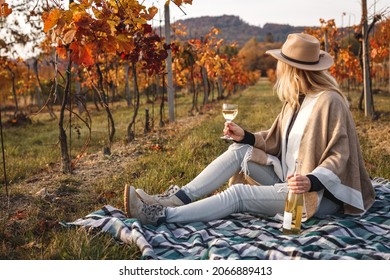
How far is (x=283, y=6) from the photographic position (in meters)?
3.33

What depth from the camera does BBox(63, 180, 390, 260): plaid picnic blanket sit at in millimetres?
2271

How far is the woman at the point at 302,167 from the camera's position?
2.62 meters

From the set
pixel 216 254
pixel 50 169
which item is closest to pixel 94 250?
pixel 216 254

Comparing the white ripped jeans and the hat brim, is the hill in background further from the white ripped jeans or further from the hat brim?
the white ripped jeans

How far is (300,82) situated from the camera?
2.81 meters

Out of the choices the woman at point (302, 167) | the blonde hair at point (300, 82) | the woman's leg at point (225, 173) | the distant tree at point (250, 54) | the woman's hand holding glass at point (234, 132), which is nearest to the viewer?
the woman at point (302, 167)

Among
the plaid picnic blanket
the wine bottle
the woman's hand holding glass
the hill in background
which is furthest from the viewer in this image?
the hill in background

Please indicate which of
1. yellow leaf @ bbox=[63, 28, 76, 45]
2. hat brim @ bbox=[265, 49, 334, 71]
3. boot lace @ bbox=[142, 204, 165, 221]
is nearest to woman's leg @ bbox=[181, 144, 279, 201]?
boot lace @ bbox=[142, 204, 165, 221]

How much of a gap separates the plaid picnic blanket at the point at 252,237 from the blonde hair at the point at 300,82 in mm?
758

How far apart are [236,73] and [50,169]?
48.7ft

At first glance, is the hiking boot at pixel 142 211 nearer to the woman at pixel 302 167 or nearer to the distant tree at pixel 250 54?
the woman at pixel 302 167

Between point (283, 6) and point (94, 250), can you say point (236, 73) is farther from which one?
point (94, 250)

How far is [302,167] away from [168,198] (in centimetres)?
83

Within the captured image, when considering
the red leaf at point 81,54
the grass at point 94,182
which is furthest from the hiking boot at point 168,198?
the red leaf at point 81,54
